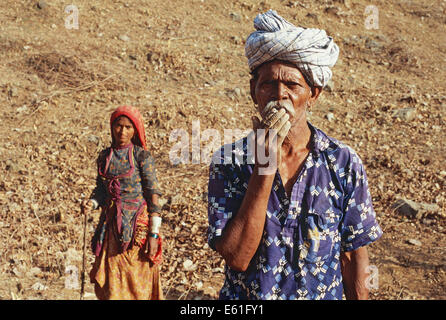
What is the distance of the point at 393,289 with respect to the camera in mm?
4430

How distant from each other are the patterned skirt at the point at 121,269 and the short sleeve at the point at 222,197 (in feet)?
6.87

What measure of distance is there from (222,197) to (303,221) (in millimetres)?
319

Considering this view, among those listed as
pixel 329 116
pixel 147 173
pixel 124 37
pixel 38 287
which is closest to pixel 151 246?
pixel 147 173

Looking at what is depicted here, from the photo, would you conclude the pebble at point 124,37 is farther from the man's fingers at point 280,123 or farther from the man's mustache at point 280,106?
the man's fingers at point 280,123

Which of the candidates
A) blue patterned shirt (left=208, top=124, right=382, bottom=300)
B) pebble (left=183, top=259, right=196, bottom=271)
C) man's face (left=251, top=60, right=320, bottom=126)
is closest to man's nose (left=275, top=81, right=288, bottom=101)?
man's face (left=251, top=60, right=320, bottom=126)

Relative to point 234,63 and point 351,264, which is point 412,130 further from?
point 351,264

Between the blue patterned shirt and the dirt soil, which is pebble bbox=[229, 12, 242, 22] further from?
the blue patterned shirt

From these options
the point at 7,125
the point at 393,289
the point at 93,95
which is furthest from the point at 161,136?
the point at 393,289

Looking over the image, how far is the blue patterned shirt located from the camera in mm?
1751

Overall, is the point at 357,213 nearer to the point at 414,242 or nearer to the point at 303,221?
the point at 303,221

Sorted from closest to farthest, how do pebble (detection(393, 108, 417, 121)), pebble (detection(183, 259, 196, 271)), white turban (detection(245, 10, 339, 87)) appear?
1. white turban (detection(245, 10, 339, 87))
2. pebble (detection(183, 259, 196, 271))
3. pebble (detection(393, 108, 417, 121))

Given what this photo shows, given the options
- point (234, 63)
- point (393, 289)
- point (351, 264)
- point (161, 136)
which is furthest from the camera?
point (234, 63)

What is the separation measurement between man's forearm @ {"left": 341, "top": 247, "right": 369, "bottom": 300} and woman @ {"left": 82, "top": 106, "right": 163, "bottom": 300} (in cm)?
206
